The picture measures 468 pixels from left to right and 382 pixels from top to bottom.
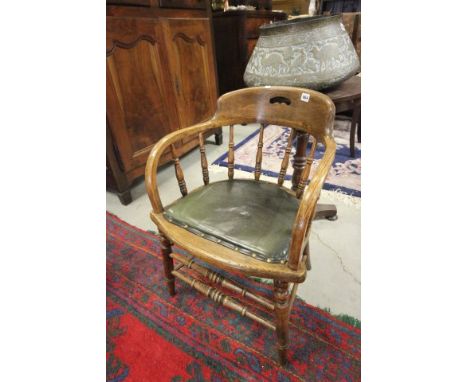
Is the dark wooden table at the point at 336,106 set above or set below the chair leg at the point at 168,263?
above

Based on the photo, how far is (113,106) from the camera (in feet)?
5.06

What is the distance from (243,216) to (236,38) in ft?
8.84

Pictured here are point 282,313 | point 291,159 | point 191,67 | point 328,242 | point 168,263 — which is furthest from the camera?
point 291,159

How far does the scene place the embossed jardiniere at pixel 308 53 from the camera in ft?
3.01

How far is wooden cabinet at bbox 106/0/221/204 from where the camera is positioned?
1.52 metres

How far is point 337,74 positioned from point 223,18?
8.02ft

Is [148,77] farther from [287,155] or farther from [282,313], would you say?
[282,313]

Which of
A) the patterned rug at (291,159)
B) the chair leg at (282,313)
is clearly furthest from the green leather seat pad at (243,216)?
the patterned rug at (291,159)

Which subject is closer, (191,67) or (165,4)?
(165,4)

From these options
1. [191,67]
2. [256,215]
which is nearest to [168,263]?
[256,215]

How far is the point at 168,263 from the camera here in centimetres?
104

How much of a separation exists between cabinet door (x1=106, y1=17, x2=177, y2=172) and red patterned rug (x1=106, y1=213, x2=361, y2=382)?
933 mm

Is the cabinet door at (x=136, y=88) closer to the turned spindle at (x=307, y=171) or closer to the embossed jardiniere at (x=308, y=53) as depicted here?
the embossed jardiniere at (x=308, y=53)

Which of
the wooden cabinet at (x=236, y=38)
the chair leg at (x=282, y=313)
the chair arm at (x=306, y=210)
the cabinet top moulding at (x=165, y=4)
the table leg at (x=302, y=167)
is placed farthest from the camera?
the wooden cabinet at (x=236, y=38)
